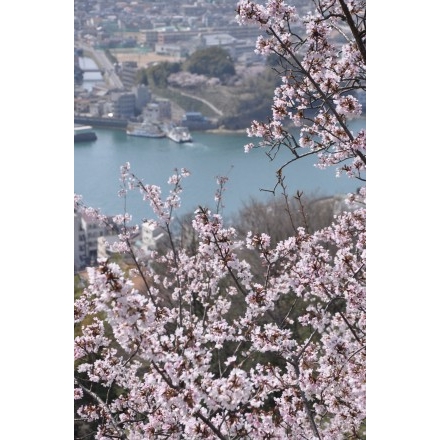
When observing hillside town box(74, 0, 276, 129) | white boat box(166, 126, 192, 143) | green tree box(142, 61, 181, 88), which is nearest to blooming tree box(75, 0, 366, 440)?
hillside town box(74, 0, 276, 129)

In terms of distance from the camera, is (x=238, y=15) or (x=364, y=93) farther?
(x=364, y=93)

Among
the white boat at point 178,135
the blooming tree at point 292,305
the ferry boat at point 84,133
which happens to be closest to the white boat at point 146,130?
the white boat at point 178,135

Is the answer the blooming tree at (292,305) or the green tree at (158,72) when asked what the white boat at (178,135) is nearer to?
the green tree at (158,72)

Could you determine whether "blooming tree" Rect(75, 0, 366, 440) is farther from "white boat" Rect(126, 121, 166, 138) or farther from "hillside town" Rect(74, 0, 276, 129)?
"white boat" Rect(126, 121, 166, 138)
